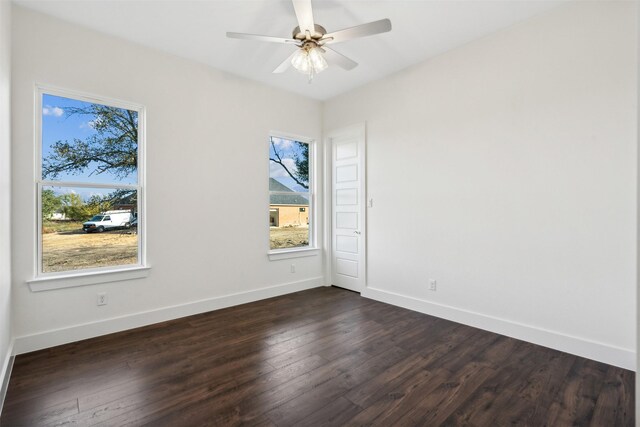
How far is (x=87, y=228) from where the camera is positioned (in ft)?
9.83

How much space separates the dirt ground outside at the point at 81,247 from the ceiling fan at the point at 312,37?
2.27 meters

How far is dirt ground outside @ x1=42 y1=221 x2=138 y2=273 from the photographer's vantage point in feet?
9.17

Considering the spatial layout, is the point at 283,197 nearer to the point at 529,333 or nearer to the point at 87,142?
the point at 87,142

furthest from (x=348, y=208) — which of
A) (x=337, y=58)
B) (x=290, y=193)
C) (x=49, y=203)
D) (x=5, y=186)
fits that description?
(x=5, y=186)

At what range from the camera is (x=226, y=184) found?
384cm

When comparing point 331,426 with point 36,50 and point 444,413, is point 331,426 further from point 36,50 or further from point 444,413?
point 36,50

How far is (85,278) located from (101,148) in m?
1.27

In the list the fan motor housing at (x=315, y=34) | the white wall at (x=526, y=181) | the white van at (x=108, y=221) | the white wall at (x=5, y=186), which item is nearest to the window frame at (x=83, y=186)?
the white van at (x=108, y=221)

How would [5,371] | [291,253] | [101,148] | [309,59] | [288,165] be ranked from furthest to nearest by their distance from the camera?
[288,165] → [291,253] → [101,148] → [309,59] → [5,371]

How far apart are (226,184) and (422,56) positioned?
274cm

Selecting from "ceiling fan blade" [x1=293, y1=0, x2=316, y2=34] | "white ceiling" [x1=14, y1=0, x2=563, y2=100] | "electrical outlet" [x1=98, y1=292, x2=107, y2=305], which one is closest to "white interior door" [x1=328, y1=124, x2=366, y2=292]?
"white ceiling" [x1=14, y1=0, x2=563, y2=100]

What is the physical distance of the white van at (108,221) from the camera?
3012 mm

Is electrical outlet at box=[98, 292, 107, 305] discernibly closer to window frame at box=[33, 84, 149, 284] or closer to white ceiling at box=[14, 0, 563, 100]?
window frame at box=[33, 84, 149, 284]

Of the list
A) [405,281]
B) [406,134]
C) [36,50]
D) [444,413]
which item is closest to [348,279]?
[405,281]
